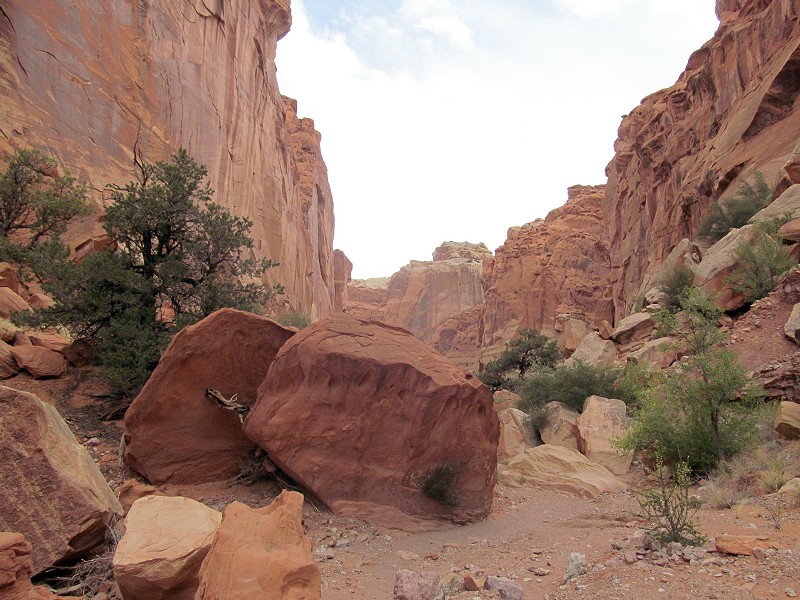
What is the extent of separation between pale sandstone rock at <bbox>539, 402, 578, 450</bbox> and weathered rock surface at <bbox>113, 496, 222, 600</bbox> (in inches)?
489

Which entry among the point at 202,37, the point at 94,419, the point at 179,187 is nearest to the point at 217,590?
the point at 94,419

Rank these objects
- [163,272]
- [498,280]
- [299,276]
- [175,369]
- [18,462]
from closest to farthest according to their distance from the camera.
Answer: [18,462] → [175,369] → [163,272] → [299,276] → [498,280]

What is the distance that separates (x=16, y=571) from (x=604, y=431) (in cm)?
1357

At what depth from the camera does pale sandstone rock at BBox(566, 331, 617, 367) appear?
21.5 meters

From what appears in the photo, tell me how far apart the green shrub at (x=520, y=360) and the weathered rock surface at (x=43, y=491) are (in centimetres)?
2661

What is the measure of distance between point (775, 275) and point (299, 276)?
32.9m

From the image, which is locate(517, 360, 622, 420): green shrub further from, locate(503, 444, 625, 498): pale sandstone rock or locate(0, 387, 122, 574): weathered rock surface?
locate(0, 387, 122, 574): weathered rock surface

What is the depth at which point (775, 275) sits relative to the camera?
51.9ft

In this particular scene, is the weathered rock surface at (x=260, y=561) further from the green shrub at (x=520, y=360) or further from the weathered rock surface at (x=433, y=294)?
the weathered rock surface at (x=433, y=294)

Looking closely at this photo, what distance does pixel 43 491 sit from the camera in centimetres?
444

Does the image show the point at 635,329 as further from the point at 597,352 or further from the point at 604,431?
the point at 604,431

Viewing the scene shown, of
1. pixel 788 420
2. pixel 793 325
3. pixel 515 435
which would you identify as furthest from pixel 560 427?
pixel 788 420

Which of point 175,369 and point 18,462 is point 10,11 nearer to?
point 175,369

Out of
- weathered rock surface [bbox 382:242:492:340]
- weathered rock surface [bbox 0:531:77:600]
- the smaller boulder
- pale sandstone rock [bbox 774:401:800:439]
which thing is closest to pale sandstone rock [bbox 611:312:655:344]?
pale sandstone rock [bbox 774:401:800:439]
